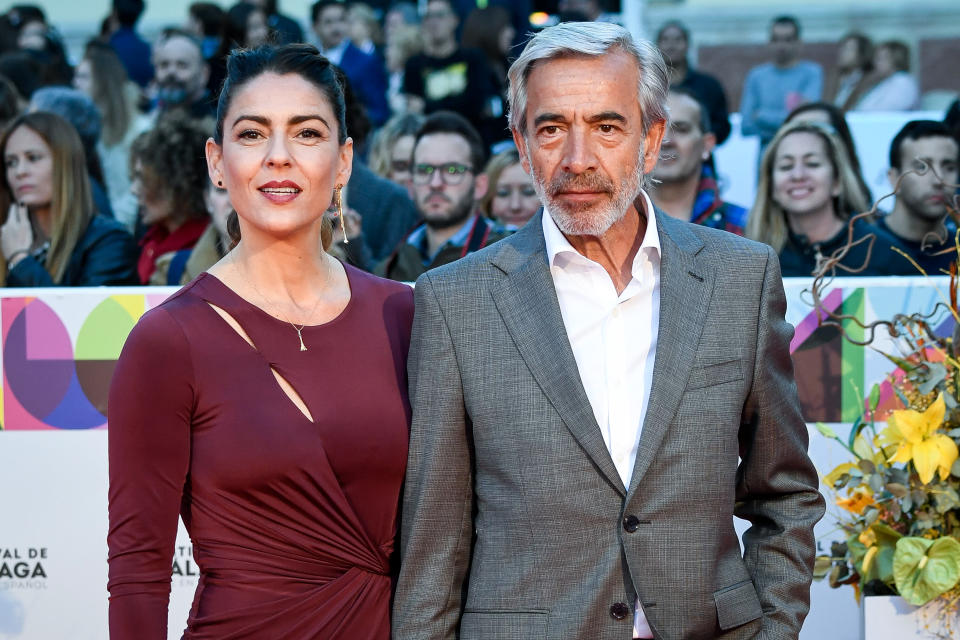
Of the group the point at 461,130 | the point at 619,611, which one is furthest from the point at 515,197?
the point at 619,611

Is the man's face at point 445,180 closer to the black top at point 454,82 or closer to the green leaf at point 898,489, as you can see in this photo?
the black top at point 454,82

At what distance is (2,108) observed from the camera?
278 inches

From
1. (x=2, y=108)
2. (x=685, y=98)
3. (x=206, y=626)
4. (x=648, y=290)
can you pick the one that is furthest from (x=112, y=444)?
(x=2, y=108)

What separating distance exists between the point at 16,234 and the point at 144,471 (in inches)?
142

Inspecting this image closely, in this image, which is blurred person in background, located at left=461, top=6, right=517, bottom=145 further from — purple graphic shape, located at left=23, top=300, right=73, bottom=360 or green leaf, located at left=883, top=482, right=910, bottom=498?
green leaf, located at left=883, top=482, right=910, bottom=498

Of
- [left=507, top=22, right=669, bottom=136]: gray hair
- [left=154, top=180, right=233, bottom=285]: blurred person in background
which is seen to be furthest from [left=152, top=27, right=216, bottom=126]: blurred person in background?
[left=507, top=22, right=669, bottom=136]: gray hair

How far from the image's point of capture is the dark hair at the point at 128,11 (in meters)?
9.82

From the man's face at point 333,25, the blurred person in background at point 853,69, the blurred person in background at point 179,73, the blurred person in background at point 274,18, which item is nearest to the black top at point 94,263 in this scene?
the blurred person in background at point 179,73

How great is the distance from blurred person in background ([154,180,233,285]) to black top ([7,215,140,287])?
0.16 metres

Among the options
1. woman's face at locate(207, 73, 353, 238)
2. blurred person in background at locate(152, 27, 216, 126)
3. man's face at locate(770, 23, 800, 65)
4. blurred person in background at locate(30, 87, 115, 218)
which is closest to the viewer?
woman's face at locate(207, 73, 353, 238)

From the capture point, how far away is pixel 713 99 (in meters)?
7.04

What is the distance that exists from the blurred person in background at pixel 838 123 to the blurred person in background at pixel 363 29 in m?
4.05

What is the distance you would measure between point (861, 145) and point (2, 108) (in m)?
4.80

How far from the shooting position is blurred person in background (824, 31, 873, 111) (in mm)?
8812
